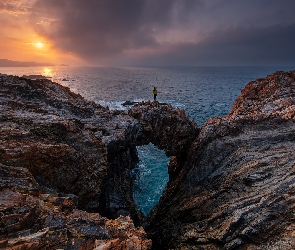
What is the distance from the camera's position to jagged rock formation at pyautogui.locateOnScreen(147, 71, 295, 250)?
40.8ft

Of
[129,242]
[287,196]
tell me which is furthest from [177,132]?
[129,242]

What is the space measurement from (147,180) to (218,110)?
53.5 meters

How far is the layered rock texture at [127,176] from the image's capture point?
33.4ft

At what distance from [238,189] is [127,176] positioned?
54.6 feet

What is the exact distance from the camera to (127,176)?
29.2 meters

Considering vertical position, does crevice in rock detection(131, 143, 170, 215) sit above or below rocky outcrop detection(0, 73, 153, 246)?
below

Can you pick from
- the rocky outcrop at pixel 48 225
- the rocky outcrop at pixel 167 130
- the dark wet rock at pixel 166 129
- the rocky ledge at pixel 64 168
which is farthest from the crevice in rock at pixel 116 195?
the rocky outcrop at pixel 48 225

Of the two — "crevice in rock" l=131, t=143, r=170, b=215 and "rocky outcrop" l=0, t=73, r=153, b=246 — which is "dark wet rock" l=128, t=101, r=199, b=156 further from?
"crevice in rock" l=131, t=143, r=170, b=215

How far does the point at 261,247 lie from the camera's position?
11.5m

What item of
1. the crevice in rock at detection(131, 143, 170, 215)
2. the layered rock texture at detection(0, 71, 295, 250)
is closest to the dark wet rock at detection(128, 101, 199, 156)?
the layered rock texture at detection(0, 71, 295, 250)

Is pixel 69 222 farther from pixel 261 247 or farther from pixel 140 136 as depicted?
pixel 140 136

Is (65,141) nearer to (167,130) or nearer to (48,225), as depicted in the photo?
(48,225)

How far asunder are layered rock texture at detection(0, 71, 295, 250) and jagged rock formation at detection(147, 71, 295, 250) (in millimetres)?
79

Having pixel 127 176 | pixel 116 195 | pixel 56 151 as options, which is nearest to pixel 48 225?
pixel 56 151
